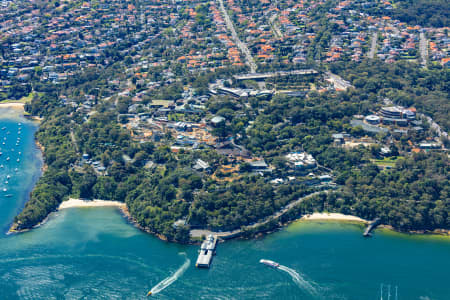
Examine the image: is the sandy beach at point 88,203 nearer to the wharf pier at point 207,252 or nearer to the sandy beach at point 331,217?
the wharf pier at point 207,252

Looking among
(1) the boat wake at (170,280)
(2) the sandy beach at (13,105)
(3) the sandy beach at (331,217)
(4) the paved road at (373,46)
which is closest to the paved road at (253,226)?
(3) the sandy beach at (331,217)

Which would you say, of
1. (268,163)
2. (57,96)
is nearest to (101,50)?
(57,96)

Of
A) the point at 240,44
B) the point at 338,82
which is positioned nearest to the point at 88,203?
the point at 338,82

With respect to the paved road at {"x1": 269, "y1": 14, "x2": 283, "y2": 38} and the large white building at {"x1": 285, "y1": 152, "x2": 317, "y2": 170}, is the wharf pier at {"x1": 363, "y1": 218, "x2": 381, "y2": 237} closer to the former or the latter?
the large white building at {"x1": 285, "y1": 152, "x2": 317, "y2": 170}

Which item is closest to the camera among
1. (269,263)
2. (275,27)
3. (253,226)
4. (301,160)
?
(269,263)

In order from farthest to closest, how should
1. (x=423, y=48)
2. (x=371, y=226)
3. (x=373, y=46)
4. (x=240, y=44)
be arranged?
(x=240, y=44) → (x=373, y=46) → (x=423, y=48) → (x=371, y=226)

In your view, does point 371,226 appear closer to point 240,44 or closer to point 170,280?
point 170,280

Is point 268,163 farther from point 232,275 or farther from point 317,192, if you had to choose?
point 232,275
